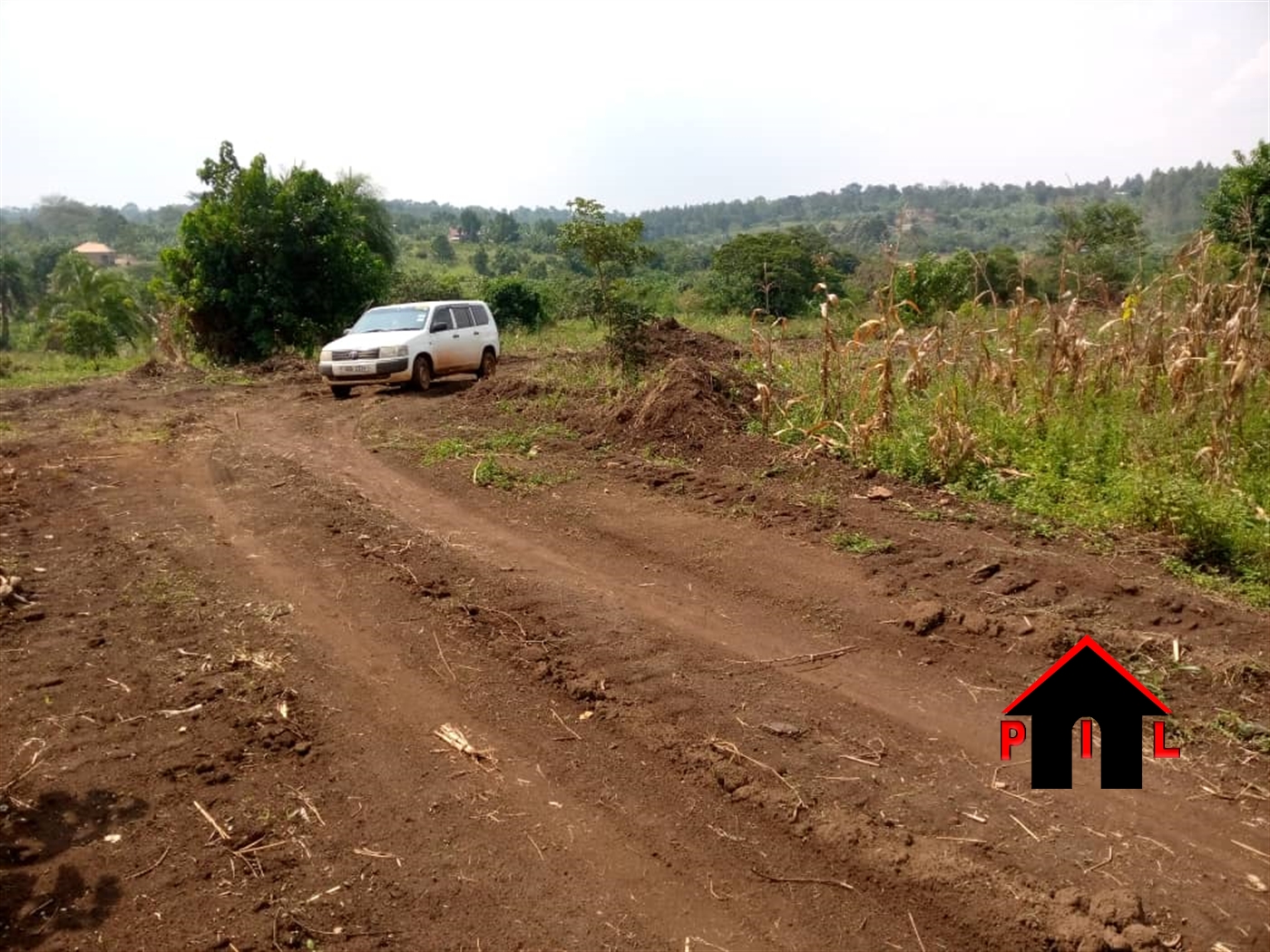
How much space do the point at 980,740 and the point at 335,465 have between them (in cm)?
801

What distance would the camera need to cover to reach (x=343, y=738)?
4605 mm

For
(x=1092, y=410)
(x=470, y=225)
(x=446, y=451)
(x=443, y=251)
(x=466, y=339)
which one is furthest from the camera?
(x=470, y=225)

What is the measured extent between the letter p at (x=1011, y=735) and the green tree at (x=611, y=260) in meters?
10.2

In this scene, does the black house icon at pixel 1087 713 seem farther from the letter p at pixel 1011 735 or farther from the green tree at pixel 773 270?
the green tree at pixel 773 270

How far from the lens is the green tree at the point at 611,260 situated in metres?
13.5

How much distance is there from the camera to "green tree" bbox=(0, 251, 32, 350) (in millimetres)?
52750

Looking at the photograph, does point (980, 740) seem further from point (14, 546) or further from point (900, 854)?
point (14, 546)

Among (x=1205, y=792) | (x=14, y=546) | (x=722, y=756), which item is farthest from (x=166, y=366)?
(x=1205, y=792)

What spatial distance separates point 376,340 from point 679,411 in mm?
7278

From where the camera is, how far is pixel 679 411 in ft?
35.3

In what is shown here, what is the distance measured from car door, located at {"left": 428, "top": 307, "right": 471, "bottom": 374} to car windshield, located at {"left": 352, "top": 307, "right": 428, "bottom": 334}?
0.22 m

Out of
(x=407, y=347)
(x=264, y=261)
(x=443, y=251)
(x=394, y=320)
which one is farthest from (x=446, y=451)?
(x=443, y=251)

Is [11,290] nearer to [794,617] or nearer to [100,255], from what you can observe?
[100,255]

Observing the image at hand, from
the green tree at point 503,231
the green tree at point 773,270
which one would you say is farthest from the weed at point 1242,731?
the green tree at point 503,231
